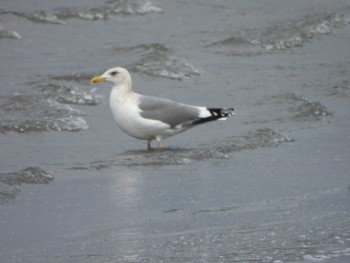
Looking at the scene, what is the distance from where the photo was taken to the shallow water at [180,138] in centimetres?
757

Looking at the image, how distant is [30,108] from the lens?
12.2 metres

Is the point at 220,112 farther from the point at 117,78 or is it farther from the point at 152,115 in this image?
the point at 117,78

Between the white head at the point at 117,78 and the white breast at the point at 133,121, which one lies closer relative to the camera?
the white breast at the point at 133,121

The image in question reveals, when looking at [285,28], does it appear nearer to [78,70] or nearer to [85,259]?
[78,70]

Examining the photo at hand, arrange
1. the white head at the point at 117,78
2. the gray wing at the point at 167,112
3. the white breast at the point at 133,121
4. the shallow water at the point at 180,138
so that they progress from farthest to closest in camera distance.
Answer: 1. the white head at the point at 117,78
2. the gray wing at the point at 167,112
3. the white breast at the point at 133,121
4. the shallow water at the point at 180,138

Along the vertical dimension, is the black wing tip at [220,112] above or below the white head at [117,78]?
below

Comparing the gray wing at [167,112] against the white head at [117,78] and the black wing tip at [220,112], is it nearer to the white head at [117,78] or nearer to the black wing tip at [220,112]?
the black wing tip at [220,112]

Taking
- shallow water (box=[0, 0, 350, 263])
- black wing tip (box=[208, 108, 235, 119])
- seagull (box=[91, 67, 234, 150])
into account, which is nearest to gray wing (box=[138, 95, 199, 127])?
seagull (box=[91, 67, 234, 150])

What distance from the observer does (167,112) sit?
1127cm

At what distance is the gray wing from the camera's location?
36.6 ft

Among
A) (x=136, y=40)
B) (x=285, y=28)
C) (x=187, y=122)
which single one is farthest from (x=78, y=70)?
(x=285, y=28)

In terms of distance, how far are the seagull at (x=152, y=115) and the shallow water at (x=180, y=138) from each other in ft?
0.58

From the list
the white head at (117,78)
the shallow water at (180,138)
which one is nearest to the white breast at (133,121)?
the shallow water at (180,138)

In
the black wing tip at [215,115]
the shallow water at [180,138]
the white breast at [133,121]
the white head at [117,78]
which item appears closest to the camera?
the shallow water at [180,138]
